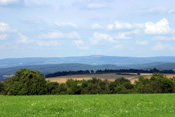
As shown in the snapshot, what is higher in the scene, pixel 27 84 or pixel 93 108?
pixel 93 108

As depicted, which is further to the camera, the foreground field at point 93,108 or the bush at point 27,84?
the bush at point 27,84

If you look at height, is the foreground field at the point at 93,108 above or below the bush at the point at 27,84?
above

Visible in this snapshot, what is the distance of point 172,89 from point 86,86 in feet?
103

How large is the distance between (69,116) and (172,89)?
61567 millimetres

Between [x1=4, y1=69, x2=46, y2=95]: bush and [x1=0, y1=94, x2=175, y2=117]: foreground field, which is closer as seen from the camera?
[x1=0, y1=94, x2=175, y2=117]: foreground field

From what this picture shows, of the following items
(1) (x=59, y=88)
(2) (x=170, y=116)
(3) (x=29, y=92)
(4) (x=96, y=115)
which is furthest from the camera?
(1) (x=59, y=88)

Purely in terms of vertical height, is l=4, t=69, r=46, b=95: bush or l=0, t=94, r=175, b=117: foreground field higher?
l=0, t=94, r=175, b=117: foreground field

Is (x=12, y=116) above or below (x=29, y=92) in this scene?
above

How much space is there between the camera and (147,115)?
41.9ft

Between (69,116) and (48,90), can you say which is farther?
(48,90)

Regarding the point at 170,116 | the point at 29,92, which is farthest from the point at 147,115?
the point at 29,92

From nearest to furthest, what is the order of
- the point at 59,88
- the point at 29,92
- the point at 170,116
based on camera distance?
the point at 170,116 → the point at 29,92 → the point at 59,88

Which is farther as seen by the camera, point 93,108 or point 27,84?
point 27,84

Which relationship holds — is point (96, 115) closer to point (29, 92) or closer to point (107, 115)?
point (107, 115)
